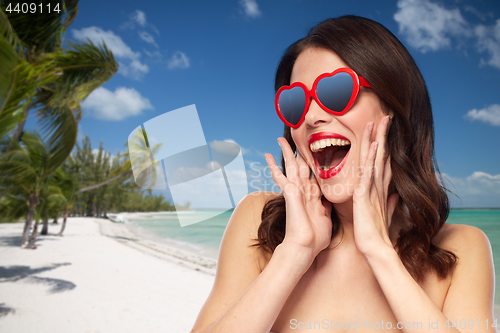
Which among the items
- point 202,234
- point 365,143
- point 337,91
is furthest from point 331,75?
point 202,234

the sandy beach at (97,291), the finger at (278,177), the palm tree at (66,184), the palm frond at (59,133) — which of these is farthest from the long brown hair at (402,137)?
the palm tree at (66,184)

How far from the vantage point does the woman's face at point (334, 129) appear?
1.31m

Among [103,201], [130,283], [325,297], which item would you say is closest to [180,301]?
[130,283]

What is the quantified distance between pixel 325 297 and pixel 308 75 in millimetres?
1147

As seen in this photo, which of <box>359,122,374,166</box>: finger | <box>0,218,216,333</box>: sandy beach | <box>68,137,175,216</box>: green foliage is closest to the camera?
<box>359,122,374,166</box>: finger

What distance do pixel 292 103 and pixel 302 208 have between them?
578 mm

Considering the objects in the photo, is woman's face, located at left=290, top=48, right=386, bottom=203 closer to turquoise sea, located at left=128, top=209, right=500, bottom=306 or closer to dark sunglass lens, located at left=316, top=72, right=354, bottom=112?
dark sunglass lens, located at left=316, top=72, right=354, bottom=112

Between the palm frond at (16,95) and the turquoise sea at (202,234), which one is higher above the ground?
the palm frond at (16,95)

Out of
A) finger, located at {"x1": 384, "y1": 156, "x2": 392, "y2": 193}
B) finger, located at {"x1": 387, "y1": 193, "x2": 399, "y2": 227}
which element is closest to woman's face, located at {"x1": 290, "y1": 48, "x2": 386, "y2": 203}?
finger, located at {"x1": 384, "y1": 156, "x2": 392, "y2": 193}

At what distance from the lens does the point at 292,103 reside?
1502 mm

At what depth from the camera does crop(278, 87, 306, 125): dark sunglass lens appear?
57.2 inches

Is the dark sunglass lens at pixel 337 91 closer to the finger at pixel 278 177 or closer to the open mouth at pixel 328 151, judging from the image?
the open mouth at pixel 328 151

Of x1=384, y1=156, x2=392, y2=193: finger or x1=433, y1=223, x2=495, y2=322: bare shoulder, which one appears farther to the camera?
x1=384, y1=156, x2=392, y2=193: finger

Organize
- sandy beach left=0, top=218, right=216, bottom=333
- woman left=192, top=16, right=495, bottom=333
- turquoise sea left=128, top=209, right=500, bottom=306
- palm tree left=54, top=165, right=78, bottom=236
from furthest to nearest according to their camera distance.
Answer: turquoise sea left=128, top=209, right=500, bottom=306 → palm tree left=54, top=165, right=78, bottom=236 → sandy beach left=0, top=218, right=216, bottom=333 → woman left=192, top=16, right=495, bottom=333
